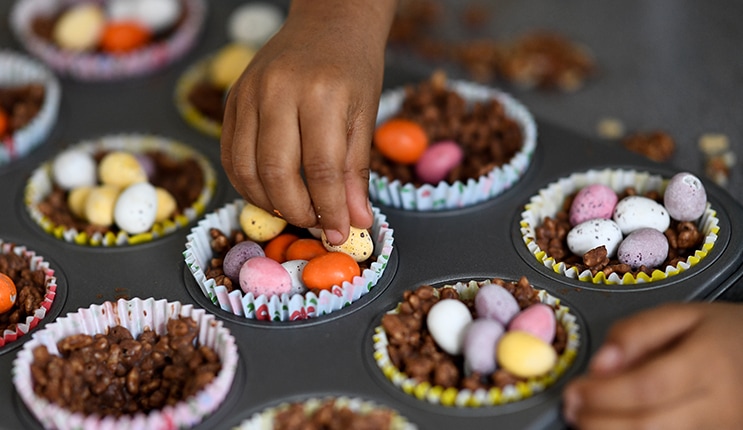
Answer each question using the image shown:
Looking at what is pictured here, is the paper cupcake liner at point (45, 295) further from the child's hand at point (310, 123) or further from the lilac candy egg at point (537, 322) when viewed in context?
the lilac candy egg at point (537, 322)

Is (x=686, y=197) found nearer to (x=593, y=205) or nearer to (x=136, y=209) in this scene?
(x=593, y=205)

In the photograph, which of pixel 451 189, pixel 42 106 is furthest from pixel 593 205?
pixel 42 106

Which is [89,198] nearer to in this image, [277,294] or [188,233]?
[188,233]

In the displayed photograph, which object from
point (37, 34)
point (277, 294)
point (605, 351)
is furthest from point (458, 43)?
point (605, 351)

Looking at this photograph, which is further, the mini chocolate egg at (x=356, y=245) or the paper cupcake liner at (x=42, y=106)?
the paper cupcake liner at (x=42, y=106)

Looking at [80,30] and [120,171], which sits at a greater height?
[80,30]

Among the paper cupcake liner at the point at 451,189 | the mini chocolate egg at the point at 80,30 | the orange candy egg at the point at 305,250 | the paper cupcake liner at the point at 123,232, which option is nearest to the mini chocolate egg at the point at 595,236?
the paper cupcake liner at the point at 451,189
